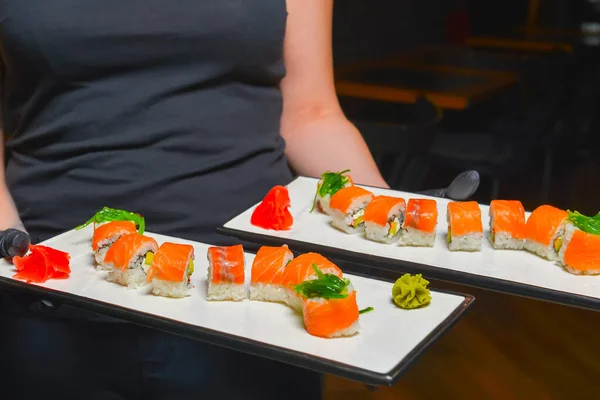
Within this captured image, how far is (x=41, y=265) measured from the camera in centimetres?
115

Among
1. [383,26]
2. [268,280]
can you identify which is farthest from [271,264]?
[383,26]

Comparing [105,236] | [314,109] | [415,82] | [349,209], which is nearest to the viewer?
[105,236]

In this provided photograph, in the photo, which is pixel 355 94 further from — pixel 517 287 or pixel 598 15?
pixel 517 287

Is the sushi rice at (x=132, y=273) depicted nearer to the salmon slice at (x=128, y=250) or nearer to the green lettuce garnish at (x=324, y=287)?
the salmon slice at (x=128, y=250)

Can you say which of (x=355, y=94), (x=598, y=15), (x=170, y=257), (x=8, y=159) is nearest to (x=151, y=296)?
(x=170, y=257)

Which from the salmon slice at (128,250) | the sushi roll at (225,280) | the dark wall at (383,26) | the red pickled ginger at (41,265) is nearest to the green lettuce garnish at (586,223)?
the sushi roll at (225,280)

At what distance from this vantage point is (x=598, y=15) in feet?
11.7

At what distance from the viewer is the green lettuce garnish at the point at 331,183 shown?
1429 millimetres

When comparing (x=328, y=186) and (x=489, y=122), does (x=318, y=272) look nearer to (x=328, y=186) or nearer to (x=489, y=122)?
(x=328, y=186)

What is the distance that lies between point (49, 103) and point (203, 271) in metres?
0.42

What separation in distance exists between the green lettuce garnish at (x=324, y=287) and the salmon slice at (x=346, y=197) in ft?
0.87

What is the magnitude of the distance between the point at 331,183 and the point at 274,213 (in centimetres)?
14

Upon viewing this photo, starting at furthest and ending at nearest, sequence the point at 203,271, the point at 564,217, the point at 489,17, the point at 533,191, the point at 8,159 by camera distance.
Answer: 1. the point at 533,191
2. the point at 489,17
3. the point at 8,159
4. the point at 564,217
5. the point at 203,271

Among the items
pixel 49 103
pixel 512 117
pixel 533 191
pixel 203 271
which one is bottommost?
pixel 533 191
